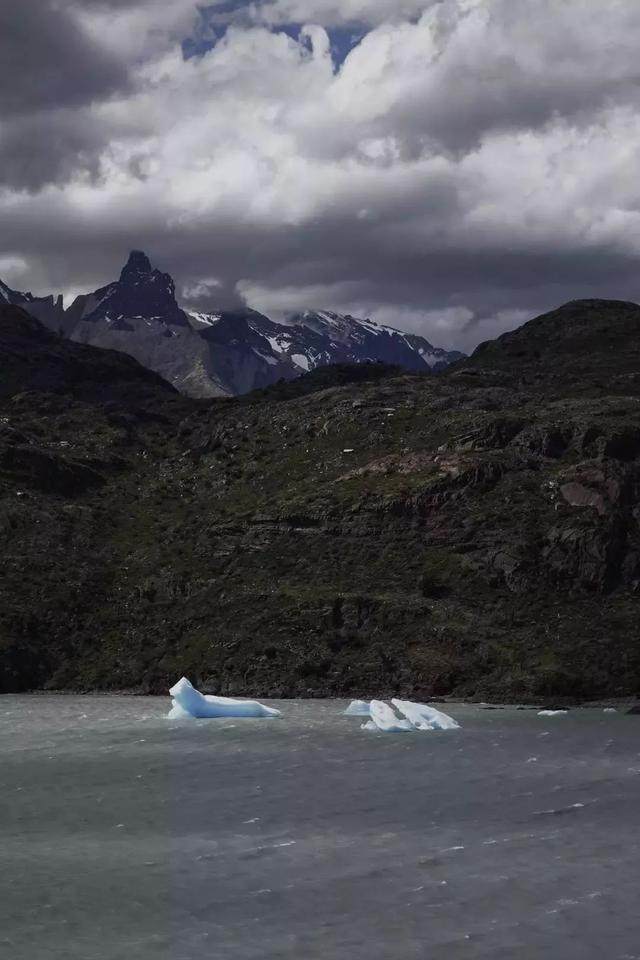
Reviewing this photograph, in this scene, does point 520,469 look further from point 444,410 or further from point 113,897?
point 113,897

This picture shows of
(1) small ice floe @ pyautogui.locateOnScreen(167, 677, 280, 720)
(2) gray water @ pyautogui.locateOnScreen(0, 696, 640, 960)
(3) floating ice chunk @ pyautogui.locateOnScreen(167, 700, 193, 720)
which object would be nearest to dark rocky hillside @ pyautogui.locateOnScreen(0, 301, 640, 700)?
→ (1) small ice floe @ pyautogui.locateOnScreen(167, 677, 280, 720)

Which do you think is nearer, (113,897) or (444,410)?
(113,897)

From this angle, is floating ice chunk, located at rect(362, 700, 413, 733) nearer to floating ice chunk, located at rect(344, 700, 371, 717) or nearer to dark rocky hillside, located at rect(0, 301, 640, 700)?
floating ice chunk, located at rect(344, 700, 371, 717)

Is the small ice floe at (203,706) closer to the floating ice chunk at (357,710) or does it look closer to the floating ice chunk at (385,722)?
the floating ice chunk at (357,710)

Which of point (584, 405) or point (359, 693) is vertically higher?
point (584, 405)

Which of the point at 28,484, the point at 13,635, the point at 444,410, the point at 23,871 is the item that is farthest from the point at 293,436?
the point at 23,871

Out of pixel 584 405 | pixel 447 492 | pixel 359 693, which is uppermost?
pixel 584 405

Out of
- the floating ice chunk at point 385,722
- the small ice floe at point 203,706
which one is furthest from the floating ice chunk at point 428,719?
the small ice floe at point 203,706
